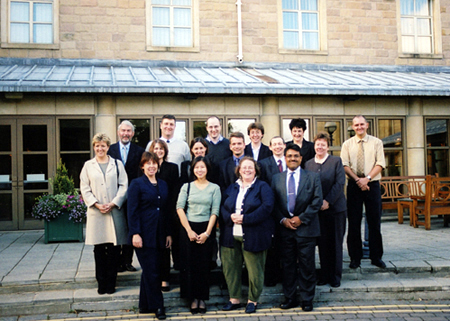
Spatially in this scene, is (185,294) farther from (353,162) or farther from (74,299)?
(353,162)

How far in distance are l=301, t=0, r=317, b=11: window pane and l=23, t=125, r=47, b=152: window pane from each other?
788 cm

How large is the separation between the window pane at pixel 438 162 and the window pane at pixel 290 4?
5517 mm

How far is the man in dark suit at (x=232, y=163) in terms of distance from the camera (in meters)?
5.56

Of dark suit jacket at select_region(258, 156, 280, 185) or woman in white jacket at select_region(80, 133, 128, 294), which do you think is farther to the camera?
dark suit jacket at select_region(258, 156, 280, 185)

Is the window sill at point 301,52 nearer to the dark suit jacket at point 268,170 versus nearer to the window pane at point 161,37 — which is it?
the window pane at point 161,37

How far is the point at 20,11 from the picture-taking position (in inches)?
444

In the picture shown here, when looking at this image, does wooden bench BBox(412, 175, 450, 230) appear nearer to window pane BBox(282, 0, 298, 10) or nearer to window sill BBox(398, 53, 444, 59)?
window sill BBox(398, 53, 444, 59)

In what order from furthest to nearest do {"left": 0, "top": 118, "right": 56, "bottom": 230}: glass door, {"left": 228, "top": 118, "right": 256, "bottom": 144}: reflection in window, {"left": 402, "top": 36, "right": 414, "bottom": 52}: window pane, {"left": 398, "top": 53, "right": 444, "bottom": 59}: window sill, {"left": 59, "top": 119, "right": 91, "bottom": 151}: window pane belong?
1. {"left": 402, "top": 36, "right": 414, "bottom": 52}: window pane
2. {"left": 398, "top": 53, "right": 444, "bottom": 59}: window sill
3. {"left": 228, "top": 118, "right": 256, "bottom": 144}: reflection in window
4. {"left": 59, "top": 119, "right": 91, "bottom": 151}: window pane
5. {"left": 0, "top": 118, "right": 56, "bottom": 230}: glass door

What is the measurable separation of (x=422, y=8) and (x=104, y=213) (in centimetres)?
1219

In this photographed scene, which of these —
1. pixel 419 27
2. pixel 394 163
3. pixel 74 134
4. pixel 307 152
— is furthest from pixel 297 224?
pixel 419 27

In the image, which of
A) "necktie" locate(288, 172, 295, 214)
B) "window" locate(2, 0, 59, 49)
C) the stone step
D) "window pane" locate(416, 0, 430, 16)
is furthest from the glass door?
"window pane" locate(416, 0, 430, 16)

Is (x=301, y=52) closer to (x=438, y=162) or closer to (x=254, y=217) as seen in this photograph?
(x=438, y=162)

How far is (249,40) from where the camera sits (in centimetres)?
1220

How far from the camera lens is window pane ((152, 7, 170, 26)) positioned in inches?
469
